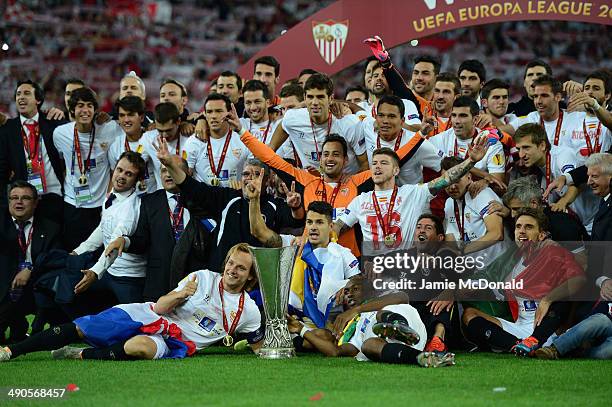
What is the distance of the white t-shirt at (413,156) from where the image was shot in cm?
841

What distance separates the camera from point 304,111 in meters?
8.69

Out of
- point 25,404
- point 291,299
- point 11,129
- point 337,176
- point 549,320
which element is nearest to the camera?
point 25,404

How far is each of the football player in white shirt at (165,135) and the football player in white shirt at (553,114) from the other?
2.94 m

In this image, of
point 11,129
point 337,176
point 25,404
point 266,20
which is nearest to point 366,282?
point 337,176

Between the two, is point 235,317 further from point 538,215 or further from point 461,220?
point 538,215

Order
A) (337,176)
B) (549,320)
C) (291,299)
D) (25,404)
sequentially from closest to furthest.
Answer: (25,404)
(549,320)
(291,299)
(337,176)

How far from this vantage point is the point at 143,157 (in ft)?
29.6

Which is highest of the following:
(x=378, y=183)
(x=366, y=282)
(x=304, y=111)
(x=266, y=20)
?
(x=266, y=20)

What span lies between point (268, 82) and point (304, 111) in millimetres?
1396

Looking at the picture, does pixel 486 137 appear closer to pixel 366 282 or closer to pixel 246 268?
pixel 366 282

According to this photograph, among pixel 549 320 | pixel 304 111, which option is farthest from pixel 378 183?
pixel 549 320

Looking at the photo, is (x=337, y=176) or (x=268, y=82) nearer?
(x=337, y=176)

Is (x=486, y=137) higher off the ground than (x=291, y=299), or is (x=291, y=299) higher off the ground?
(x=486, y=137)

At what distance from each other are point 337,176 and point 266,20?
16525mm
